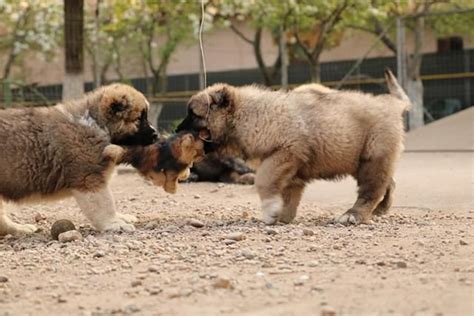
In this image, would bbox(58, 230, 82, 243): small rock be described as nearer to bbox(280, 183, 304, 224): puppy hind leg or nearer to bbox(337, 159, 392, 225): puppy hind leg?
bbox(280, 183, 304, 224): puppy hind leg

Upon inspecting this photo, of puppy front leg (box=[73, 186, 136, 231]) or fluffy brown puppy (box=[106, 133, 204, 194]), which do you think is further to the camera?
fluffy brown puppy (box=[106, 133, 204, 194])

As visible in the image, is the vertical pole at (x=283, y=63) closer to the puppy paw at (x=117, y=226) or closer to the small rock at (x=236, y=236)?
the puppy paw at (x=117, y=226)

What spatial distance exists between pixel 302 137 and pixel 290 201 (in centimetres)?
68

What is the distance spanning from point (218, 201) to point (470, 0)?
47.7 feet

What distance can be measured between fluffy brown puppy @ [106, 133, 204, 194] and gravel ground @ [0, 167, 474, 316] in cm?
44

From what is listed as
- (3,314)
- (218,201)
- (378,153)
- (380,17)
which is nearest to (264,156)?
(378,153)

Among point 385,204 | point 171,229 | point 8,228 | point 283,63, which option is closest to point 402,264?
point 171,229

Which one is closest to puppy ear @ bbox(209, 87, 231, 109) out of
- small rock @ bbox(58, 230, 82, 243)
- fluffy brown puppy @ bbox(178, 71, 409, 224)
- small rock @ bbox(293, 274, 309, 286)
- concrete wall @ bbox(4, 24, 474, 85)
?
fluffy brown puppy @ bbox(178, 71, 409, 224)

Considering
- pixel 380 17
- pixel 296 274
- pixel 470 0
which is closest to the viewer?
pixel 296 274

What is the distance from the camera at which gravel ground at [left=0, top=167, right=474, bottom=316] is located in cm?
475

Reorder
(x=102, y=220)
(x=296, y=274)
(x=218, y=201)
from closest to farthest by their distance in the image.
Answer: (x=296, y=274)
(x=102, y=220)
(x=218, y=201)

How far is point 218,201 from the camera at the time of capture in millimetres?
10562

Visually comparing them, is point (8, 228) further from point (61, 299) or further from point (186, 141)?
point (61, 299)

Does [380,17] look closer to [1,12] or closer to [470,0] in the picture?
[470,0]
